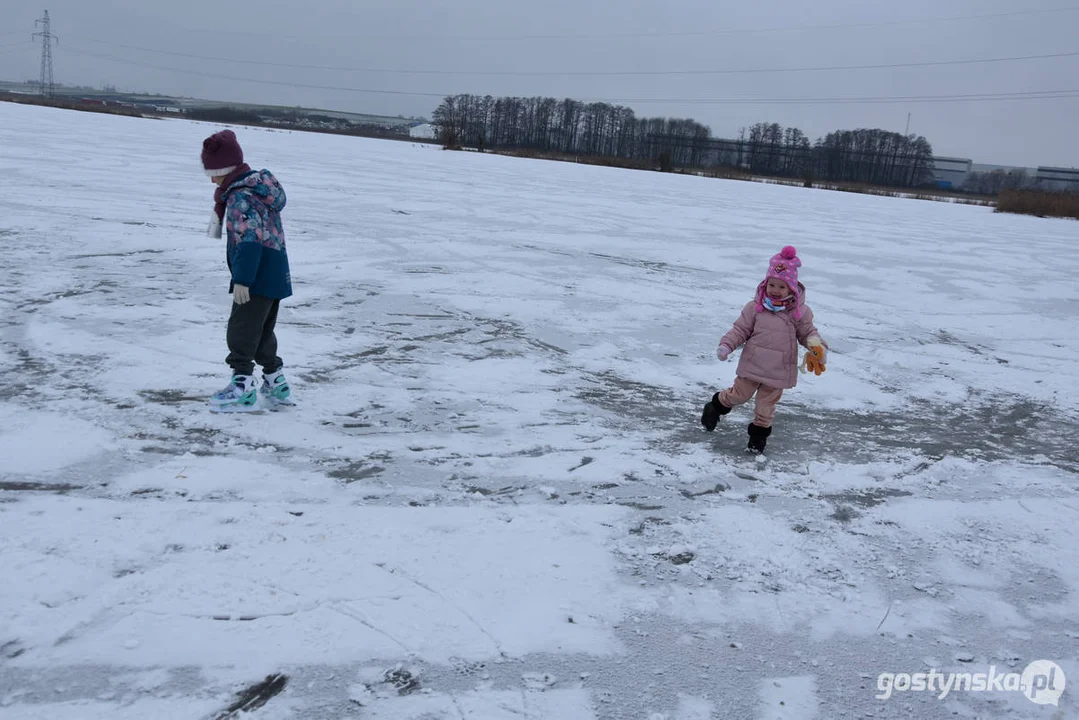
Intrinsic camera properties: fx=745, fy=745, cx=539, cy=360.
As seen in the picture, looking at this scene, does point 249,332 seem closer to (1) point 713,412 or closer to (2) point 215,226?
(2) point 215,226

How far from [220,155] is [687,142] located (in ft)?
245

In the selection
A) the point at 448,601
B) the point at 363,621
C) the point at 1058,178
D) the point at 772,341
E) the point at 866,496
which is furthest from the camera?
the point at 1058,178

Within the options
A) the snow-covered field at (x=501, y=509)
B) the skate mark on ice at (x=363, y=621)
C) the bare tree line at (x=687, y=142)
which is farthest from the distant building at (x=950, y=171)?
the skate mark on ice at (x=363, y=621)

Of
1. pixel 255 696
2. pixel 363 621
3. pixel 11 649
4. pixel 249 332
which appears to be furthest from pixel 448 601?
pixel 249 332

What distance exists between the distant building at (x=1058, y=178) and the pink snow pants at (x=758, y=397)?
218ft

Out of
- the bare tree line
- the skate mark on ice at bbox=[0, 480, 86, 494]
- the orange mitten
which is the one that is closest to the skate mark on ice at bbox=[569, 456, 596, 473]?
the orange mitten

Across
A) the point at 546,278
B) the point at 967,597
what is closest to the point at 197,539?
the point at 967,597

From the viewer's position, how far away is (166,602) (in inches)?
91.3

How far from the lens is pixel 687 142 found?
73.6 meters

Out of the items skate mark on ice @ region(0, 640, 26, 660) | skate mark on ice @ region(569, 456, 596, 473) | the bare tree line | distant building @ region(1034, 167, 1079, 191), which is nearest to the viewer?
skate mark on ice @ region(0, 640, 26, 660)

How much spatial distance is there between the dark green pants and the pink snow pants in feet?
8.01

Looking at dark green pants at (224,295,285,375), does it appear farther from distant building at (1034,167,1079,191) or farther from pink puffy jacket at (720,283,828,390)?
distant building at (1034,167,1079,191)

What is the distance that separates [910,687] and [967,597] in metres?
0.67

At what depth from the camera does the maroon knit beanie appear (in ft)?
11.9
